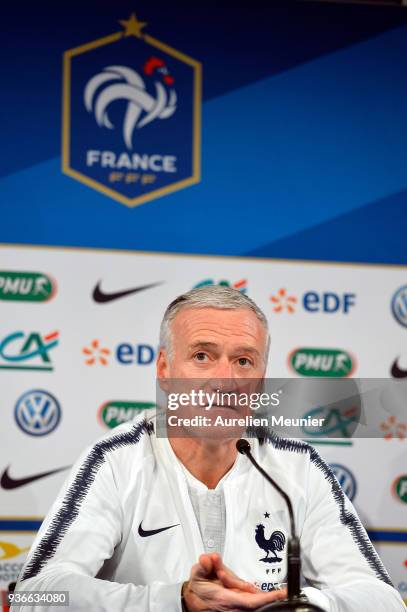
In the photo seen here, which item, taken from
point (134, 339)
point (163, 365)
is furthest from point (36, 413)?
point (163, 365)

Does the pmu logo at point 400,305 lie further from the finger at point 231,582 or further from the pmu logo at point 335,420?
the finger at point 231,582

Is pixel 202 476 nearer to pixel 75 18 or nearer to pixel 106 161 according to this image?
pixel 106 161

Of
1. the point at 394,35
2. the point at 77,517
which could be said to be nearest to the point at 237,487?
the point at 77,517

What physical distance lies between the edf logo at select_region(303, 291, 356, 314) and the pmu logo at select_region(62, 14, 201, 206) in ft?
2.07

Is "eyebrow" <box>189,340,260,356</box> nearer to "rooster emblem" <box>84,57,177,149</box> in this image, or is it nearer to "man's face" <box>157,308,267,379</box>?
"man's face" <box>157,308,267,379</box>

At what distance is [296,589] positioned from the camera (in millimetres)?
1883

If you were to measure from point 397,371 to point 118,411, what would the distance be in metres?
1.08

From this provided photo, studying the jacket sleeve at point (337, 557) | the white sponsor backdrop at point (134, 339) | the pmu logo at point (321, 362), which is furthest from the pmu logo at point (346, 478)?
the jacket sleeve at point (337, 557)

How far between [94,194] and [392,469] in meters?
1.53

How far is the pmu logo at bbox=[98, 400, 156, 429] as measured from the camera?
3.27 metres

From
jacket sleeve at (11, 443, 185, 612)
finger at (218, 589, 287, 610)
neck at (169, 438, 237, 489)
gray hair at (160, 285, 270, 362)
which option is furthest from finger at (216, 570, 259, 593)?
gray hair at (160, 285, 270, 362)

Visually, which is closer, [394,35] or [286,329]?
[286,329]

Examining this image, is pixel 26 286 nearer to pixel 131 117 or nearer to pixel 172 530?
pixel 131 117

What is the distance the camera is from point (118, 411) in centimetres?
328
